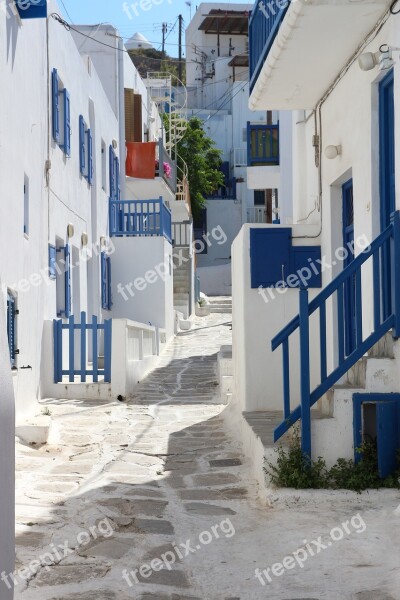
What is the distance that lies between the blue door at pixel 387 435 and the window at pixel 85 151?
456 inches

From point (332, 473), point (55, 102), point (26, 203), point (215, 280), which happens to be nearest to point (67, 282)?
point (26, 203)

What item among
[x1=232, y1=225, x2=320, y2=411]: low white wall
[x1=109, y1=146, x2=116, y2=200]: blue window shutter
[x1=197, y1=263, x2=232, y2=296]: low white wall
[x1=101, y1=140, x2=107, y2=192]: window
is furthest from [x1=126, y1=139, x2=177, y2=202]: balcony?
[x1=232, y1=225, x2=320, y2=411]: low white wall

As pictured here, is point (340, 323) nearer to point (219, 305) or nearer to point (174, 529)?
point (174, 529)

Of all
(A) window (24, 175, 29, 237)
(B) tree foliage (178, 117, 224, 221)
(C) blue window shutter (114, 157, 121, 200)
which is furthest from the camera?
(B) tree foliage (178, 117, 224, 221)

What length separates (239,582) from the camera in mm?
4785

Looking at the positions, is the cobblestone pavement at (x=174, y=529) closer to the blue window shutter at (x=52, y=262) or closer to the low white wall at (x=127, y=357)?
the low white wall at (x=127, y=357)

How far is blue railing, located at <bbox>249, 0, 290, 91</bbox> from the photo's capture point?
26.7ft

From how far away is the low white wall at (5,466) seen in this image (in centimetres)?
308

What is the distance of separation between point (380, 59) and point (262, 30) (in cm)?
258

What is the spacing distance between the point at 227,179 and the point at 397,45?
37.3 m

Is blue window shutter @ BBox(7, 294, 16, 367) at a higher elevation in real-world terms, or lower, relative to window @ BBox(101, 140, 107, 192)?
lower

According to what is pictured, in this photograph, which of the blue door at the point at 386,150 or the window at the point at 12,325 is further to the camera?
the window at the point at 12,325

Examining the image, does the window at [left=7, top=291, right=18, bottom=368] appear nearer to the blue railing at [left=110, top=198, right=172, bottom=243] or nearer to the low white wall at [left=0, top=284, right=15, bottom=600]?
the low white wall at [left=0, top=284, right=15, bottom=600]

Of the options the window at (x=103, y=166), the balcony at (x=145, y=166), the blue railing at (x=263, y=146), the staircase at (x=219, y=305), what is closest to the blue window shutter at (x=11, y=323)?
the blue railing at (x=263, y=146)
